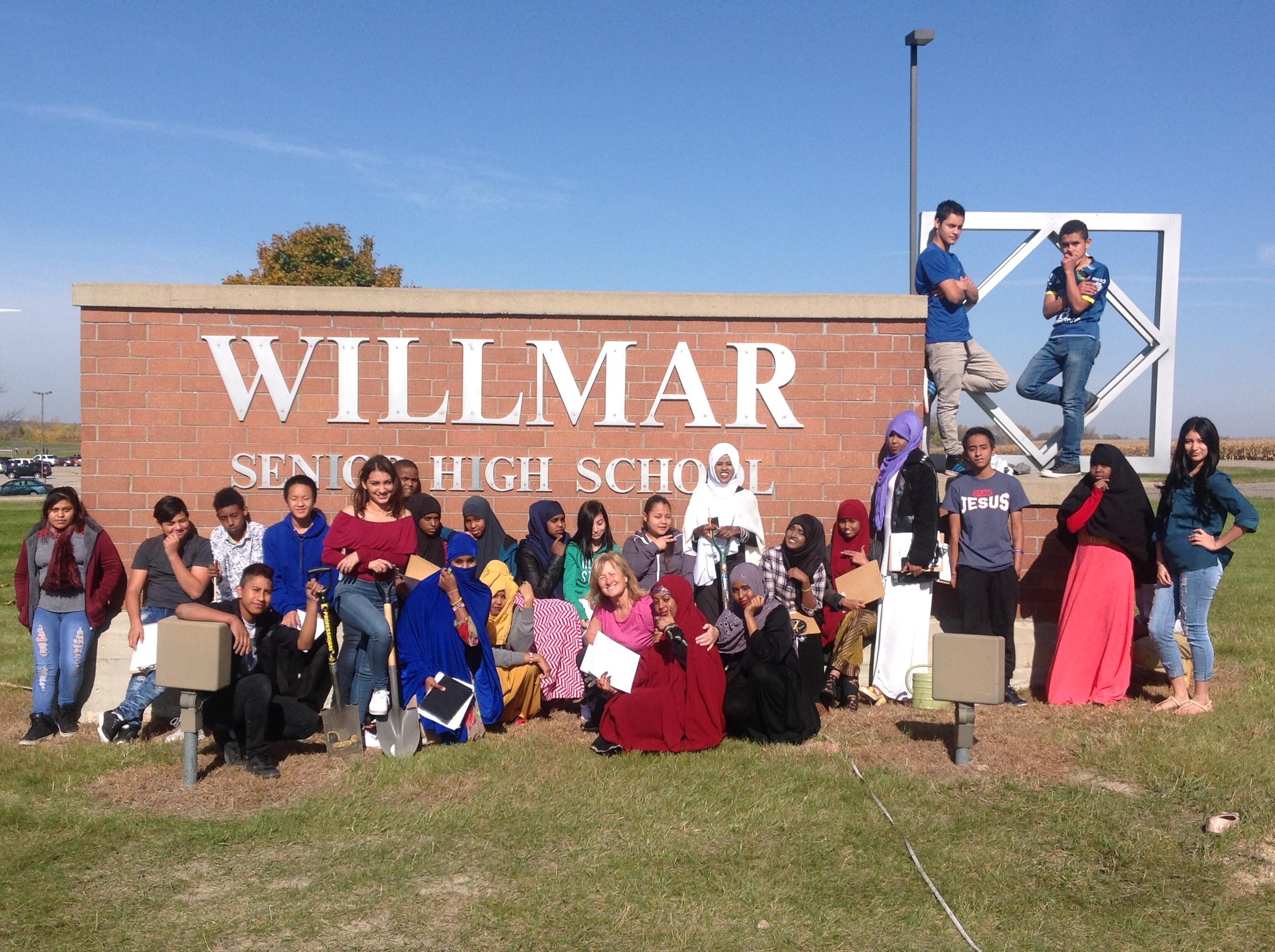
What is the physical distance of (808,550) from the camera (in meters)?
7.67

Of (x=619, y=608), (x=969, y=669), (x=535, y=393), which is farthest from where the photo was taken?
(x=535, y=393)

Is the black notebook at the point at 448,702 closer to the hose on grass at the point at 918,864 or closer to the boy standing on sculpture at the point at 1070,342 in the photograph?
the hose on grass at the point at 918,864

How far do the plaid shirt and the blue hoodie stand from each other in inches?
118

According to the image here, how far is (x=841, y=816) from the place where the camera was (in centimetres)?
546

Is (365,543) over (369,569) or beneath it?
over

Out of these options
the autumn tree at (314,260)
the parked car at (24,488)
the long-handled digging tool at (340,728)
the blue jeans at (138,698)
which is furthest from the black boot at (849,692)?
the parked car at (24,488)

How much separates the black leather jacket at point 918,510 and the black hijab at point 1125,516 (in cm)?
113

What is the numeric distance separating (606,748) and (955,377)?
4.14 metres

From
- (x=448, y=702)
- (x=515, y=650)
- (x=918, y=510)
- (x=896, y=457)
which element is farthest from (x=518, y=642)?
(x=896, y=457)

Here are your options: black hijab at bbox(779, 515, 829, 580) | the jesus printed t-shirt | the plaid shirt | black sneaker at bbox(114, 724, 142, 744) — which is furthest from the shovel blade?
the jesus printed t-shirt

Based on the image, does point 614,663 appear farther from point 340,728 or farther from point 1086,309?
point 1086,309

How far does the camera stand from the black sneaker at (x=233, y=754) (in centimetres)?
635

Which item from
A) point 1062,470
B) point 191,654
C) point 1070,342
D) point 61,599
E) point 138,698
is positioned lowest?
point 138,698

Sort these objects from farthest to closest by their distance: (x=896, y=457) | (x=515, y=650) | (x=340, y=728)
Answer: (x=896, y=457)
(x=515, y=650)
(x=340, y=728)
